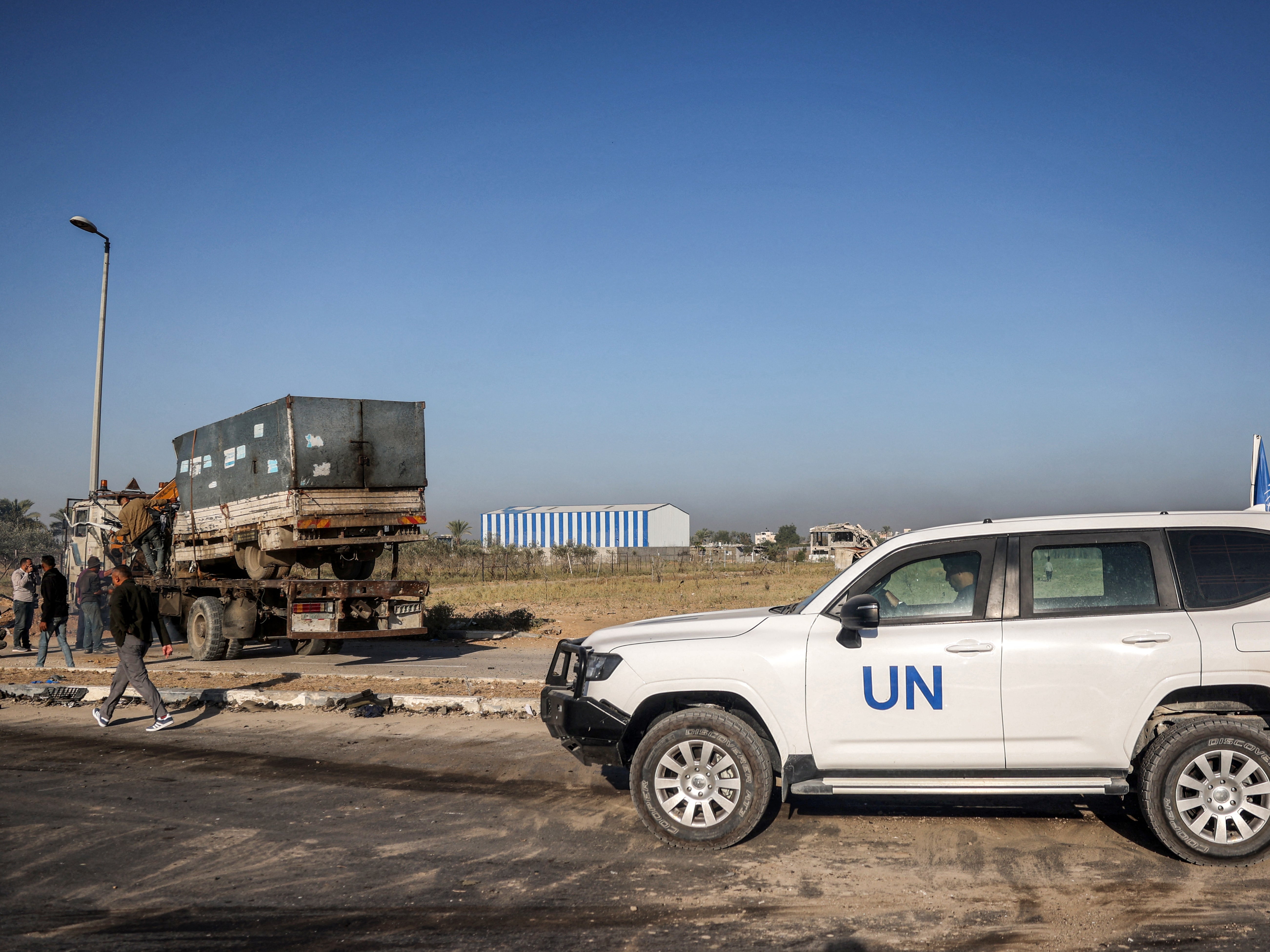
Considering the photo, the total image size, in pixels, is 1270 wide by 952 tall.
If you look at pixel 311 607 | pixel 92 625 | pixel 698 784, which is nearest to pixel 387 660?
pixel 311 607

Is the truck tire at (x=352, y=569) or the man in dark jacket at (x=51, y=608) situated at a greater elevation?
the truck tire at (x=352, y=569)

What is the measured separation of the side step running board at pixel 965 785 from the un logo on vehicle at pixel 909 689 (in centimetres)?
42

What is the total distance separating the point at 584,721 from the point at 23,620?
15.9 metres

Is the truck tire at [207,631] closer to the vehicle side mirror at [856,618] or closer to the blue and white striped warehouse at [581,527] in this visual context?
the vehicle side mirror at [856,618]

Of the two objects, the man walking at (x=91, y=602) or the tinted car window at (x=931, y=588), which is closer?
the tinted car window at (x=931, y=588)

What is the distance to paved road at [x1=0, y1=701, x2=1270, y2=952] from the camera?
4.48m

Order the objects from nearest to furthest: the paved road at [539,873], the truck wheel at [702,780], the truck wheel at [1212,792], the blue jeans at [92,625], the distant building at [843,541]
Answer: the paved road at [539,873], the truck wheel at [1212,792], the truck wheel at [702,780], the blue jeans at [92,625], the distant building at [843,541]

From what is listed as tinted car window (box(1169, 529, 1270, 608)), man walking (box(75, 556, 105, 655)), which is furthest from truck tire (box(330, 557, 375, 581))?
tinted car window (box(1169, 529, 1270, 608))

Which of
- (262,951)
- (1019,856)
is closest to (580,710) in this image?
(262,951)

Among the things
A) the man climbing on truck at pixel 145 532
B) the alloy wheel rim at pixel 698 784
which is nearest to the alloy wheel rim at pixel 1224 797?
the alloy wheel rim at pixel 698 784

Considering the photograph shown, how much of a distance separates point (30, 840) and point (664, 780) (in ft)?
13.0

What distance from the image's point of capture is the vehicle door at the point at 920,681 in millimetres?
5508

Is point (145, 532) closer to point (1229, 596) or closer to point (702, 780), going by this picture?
point (702, 780)

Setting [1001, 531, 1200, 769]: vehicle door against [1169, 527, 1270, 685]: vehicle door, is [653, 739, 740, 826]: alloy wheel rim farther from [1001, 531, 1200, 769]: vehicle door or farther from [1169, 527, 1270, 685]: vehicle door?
[1169, 527, 1270, 685]: vehicle door
